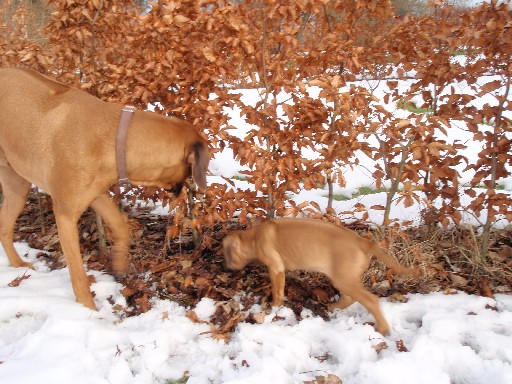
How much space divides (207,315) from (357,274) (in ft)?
3.87

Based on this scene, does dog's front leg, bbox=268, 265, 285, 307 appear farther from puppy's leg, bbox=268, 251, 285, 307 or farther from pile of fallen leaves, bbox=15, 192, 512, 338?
pile of fallen leaves, bbox=15, 192, 512, 338

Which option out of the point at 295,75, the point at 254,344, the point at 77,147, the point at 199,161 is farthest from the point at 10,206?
the point at 295,75

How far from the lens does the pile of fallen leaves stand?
3.45 meters

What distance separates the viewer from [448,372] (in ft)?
8.39

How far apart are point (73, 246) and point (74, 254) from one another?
6cm

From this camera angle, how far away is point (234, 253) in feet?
11.7

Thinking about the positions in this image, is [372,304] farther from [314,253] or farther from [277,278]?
[277,278]

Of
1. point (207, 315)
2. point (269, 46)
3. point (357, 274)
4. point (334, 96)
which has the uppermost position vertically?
point (269, 46)

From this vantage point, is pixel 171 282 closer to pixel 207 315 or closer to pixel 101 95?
pixel 207 315

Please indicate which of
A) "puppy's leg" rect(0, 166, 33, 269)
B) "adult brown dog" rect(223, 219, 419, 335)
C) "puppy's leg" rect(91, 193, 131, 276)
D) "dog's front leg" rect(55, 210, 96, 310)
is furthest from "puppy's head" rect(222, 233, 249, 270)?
"puppy's leg" rect(0, 166, 33, 269)

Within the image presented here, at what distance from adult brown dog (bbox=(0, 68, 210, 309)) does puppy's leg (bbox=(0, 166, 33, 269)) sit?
1.78 feet

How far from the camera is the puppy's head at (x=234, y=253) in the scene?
354cm

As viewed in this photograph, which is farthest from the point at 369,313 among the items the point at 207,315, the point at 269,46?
the point at 269,46

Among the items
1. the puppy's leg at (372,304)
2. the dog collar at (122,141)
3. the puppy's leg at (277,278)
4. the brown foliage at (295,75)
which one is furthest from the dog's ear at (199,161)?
the puppy's leg at (372,304)
